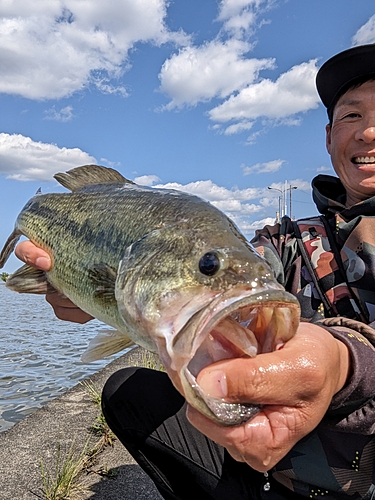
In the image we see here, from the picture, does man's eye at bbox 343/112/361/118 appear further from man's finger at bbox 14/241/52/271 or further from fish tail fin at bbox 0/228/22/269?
fish tail fin at bbox 0/228/22/269

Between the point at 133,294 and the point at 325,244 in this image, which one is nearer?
the point at 133,294

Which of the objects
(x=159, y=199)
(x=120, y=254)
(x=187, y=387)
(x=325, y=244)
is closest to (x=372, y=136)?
Answer: (x=325, y=244)

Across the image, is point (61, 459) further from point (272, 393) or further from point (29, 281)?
point (272, 393)

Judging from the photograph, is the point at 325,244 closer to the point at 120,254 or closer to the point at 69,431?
the point at 120,254

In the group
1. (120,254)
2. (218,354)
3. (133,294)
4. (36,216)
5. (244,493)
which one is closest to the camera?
(218,354)

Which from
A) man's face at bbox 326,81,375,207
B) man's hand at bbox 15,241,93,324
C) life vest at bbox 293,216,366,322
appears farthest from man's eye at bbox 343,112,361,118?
man's hand at bbox 15,241,93,324

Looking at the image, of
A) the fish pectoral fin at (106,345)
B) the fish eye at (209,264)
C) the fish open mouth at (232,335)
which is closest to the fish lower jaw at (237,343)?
the fish open mouth at (232,335)

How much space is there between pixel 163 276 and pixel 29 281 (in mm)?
1824

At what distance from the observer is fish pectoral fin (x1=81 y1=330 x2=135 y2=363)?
101 inches

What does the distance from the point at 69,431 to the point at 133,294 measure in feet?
10.4

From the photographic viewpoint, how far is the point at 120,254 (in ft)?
7.55

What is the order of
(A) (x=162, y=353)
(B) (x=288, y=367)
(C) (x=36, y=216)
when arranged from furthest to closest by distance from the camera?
(C) (x=36, y=216) < (A) (x=162, y=353) < (B) (x=288, y=367)

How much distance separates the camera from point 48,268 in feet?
10.1

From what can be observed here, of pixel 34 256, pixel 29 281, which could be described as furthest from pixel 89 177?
pixel 29 281
